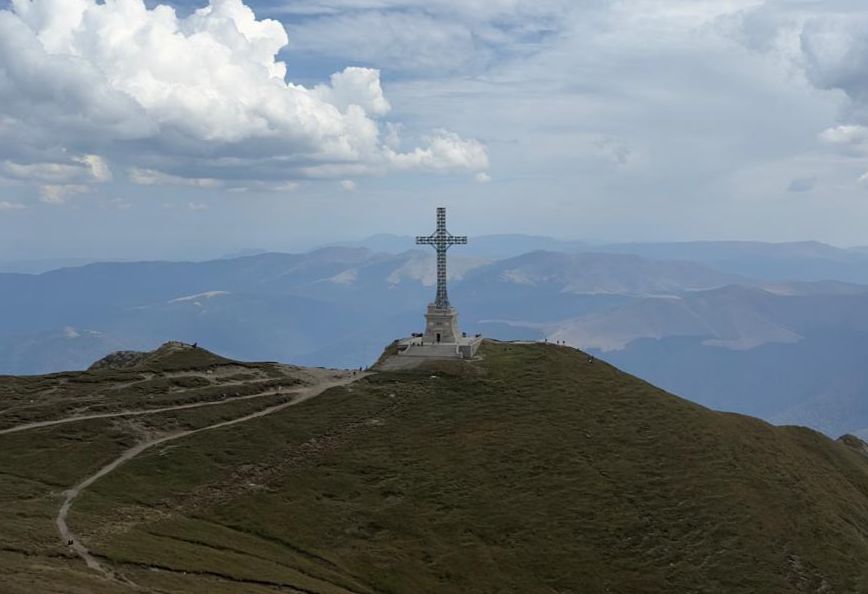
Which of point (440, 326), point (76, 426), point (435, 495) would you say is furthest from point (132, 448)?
point (440, 326)

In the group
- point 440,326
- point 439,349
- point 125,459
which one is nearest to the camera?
point 125,459

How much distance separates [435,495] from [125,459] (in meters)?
28.6

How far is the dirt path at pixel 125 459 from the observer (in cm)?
4478

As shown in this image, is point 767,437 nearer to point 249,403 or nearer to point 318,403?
point 318,403

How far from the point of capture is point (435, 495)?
2709 inches

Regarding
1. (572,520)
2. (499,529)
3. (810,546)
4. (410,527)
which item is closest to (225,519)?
(410,527)

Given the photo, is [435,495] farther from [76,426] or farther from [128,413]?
[76,426]

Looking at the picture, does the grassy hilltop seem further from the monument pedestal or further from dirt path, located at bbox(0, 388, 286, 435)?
the monument pedestal

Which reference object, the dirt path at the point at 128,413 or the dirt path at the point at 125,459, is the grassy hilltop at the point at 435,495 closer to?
the dirt path at the point at 125,459

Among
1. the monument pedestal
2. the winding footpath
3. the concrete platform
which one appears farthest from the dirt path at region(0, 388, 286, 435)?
the monument pedestal

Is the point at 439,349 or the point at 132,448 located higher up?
the point at 439,349

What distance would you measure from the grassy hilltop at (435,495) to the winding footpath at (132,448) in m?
0.86

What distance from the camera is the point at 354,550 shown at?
5966 centimetres

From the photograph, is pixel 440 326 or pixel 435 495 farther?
pixel 440 326
